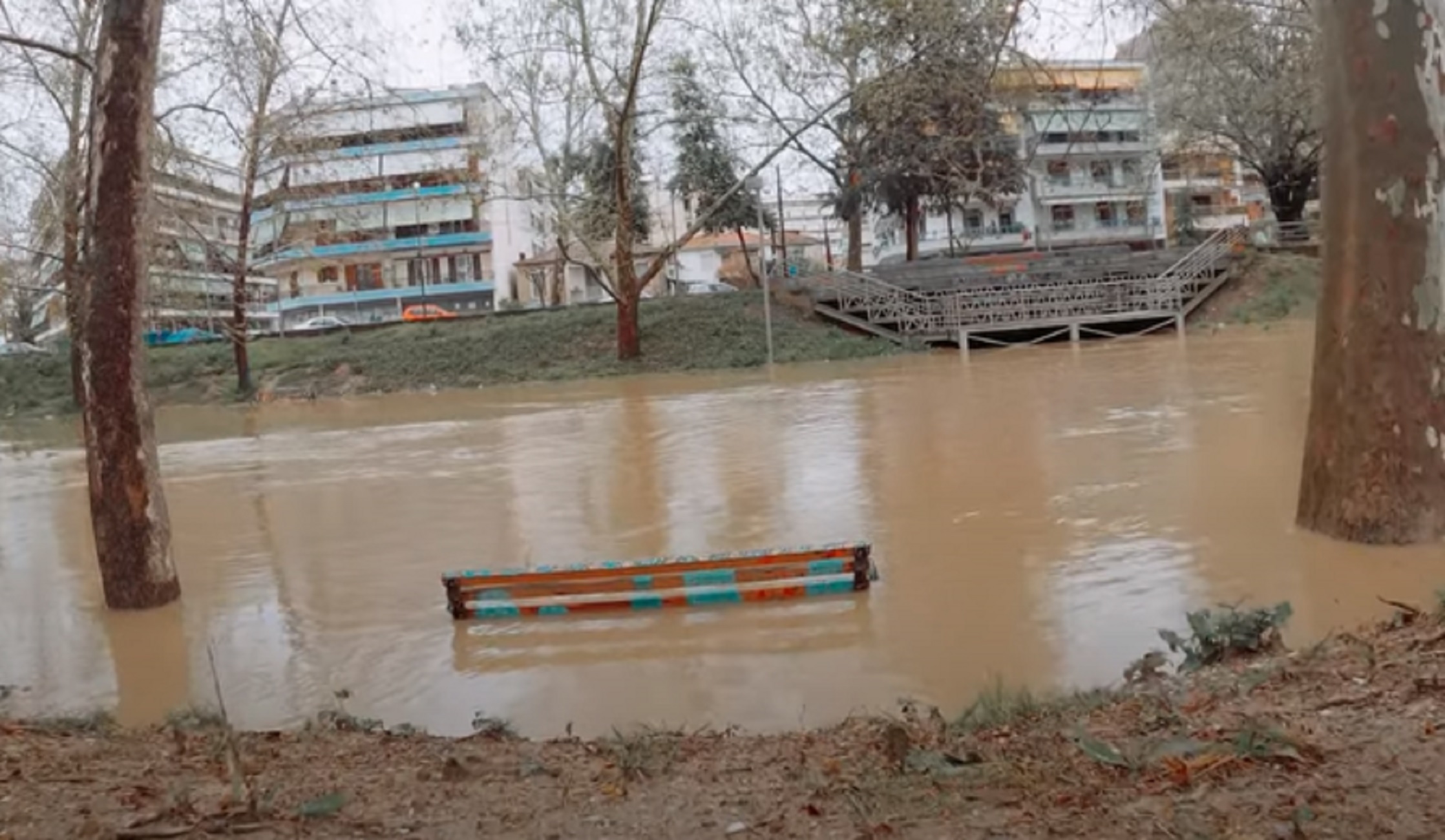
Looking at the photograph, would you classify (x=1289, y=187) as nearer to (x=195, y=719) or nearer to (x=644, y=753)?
(x=195, y=719)

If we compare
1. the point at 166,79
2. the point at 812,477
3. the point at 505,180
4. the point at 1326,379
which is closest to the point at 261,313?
the point at 505,180

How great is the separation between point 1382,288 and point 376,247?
5327 cm

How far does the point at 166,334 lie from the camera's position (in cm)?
4572

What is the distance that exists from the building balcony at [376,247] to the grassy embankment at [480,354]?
336 centimetres

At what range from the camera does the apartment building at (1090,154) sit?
36.1 feet

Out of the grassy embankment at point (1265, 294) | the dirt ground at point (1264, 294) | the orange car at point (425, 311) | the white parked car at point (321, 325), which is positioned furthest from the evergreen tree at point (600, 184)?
the grassy embankment at point (1265, 294)

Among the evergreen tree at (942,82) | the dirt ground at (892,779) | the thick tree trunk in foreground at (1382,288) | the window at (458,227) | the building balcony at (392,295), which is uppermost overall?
the window at (458,227)

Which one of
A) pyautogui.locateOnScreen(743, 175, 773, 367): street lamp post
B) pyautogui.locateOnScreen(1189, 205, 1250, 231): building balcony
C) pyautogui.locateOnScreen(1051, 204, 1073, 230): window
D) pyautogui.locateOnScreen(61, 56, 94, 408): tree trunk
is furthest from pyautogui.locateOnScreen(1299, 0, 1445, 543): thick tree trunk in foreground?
pyautogui.locateOnScreen(1189, 205, 1250, 231): building balcony

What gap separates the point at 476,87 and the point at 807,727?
32298 mm

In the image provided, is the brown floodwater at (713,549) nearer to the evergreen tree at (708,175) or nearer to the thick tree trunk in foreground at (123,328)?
the thick tree trunk in foreground at (123,328)

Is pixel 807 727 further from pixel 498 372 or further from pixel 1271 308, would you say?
pixel 1271 308

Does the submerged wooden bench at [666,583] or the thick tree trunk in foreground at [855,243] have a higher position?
the thick tree trunk in foreground at [855,243]

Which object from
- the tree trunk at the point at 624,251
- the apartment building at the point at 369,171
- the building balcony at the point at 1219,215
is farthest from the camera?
the building balcony at the point at 1219,215

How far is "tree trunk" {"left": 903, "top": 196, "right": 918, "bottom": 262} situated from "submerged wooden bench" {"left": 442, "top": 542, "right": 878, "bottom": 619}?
38.9 m
